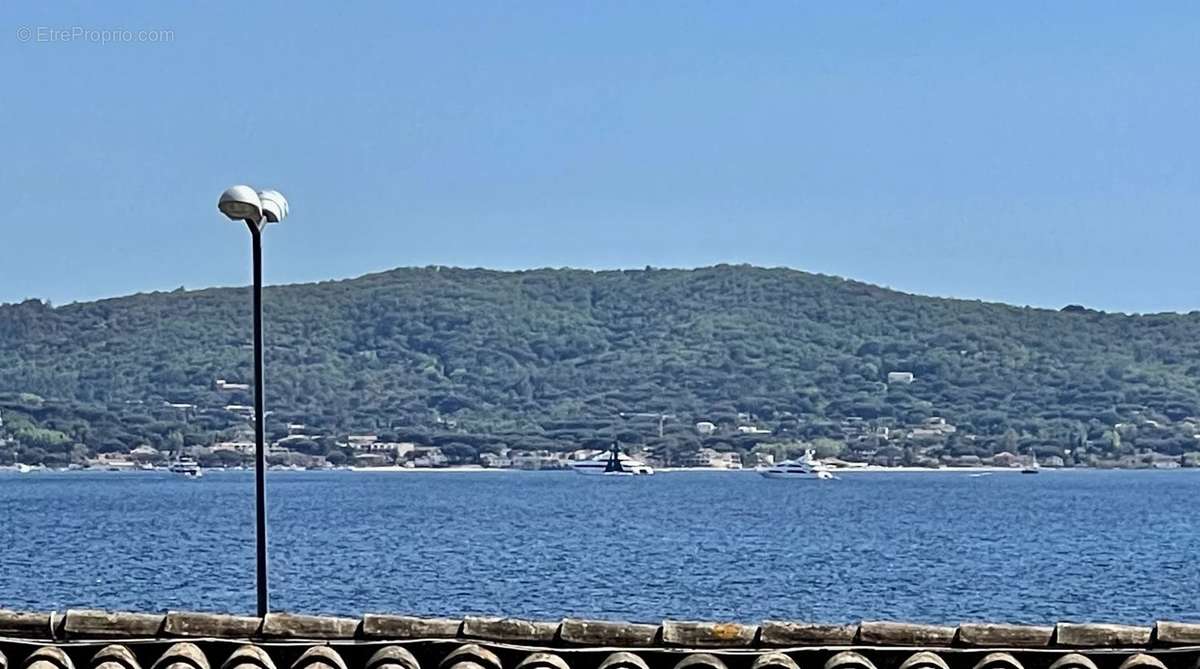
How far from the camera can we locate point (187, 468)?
193875 mm

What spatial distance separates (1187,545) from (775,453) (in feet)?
378

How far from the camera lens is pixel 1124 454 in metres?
194

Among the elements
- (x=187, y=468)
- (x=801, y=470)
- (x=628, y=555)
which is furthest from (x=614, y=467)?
(x=628, y=555)

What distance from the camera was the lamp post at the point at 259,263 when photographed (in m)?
15.2

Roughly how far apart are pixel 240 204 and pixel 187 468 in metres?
182

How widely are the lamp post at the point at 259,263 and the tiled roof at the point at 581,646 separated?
7.07 meters

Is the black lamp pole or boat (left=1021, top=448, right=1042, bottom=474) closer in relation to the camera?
the black lamp pole

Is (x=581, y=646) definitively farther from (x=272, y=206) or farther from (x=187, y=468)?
(x=187, y=468)

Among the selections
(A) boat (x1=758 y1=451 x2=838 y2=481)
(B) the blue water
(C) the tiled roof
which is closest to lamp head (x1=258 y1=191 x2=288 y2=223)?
(C) the tiled roof

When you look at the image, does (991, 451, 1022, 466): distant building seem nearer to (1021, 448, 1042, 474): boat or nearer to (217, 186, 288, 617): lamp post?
(1021, 448, 1042, 474): boat

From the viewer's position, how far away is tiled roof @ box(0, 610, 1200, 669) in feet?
25.0

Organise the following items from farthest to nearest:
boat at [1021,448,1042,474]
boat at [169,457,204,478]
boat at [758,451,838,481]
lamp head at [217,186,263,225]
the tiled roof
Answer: boat at [1021,448,1042,474]
boat at [169,457,204,478]
boat at [758,451,838,481]
lamp head at [217,186,263,225]
the tiled roof

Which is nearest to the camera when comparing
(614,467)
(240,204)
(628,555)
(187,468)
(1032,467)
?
(240,204)

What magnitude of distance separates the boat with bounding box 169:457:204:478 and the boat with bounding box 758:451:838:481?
47.5m
